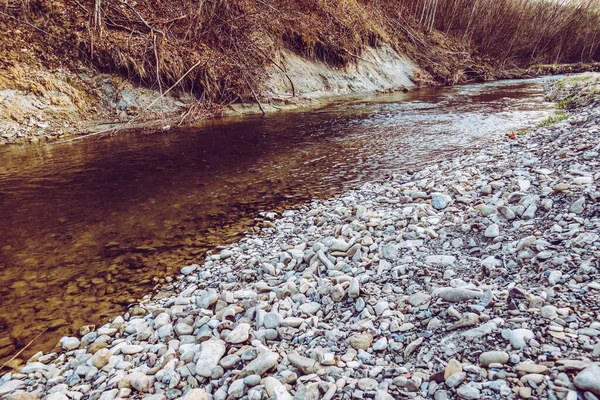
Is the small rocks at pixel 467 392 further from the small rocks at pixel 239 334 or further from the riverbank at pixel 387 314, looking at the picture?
the small rocks at pixel 239 334

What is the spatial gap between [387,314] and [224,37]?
1397cm

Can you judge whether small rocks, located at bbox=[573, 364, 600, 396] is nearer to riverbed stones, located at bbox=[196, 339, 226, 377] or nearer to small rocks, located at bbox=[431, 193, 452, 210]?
riverbed stones, located at bbox=[196, 339, 226, 377]

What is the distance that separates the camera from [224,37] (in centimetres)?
1375

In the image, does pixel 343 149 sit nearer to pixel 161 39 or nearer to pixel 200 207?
pixel 200 207

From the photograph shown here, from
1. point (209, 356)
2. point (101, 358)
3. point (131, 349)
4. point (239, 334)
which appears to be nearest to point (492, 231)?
point (239, 334)

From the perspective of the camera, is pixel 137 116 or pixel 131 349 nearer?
pixel 131 349

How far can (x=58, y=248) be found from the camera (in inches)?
160

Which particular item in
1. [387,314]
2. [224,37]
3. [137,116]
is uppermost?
[224,37]

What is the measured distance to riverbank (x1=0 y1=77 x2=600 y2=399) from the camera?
1.80 m

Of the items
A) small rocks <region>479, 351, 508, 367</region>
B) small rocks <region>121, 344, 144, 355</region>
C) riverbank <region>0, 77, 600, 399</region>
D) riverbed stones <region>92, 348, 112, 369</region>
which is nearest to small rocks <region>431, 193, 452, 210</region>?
riverbank <region>0, 77, 600, 399</region>

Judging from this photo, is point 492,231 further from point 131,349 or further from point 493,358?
point 131,349

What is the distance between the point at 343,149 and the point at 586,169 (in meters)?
4.82

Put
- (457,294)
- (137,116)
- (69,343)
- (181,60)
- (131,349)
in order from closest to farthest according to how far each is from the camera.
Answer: (457,294) < (131,349) < (69,343) < (137,116) < (181,60)

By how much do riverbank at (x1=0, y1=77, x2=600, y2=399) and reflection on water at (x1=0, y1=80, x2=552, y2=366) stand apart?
1.87 ft
